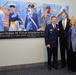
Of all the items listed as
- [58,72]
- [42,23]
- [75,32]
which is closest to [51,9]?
[42,23]

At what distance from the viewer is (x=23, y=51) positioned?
4094 mm

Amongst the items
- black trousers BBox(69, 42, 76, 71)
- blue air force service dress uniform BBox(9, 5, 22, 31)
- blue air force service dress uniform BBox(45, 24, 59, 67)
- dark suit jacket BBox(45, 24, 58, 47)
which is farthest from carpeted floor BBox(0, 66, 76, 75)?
blue air force service dress uniform BBox(9, 5, 22, 31)

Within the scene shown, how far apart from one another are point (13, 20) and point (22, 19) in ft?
0.82

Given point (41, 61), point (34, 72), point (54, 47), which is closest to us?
point (34, 72)

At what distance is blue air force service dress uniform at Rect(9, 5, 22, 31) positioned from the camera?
12.8ft

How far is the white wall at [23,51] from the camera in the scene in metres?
3.91

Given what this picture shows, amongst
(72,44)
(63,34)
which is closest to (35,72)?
(72,44)

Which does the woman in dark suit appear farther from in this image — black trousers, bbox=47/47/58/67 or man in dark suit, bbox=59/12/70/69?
black trousers, bbox=47/47/58/67

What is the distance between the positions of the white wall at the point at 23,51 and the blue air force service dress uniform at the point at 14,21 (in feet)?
1.12

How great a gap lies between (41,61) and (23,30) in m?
1.06

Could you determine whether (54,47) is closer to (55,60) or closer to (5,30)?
(55,60)

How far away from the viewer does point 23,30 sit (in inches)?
159

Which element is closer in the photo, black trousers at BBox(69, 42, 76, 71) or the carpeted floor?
the carpeted floor

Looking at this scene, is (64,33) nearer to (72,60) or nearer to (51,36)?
(51,36)
